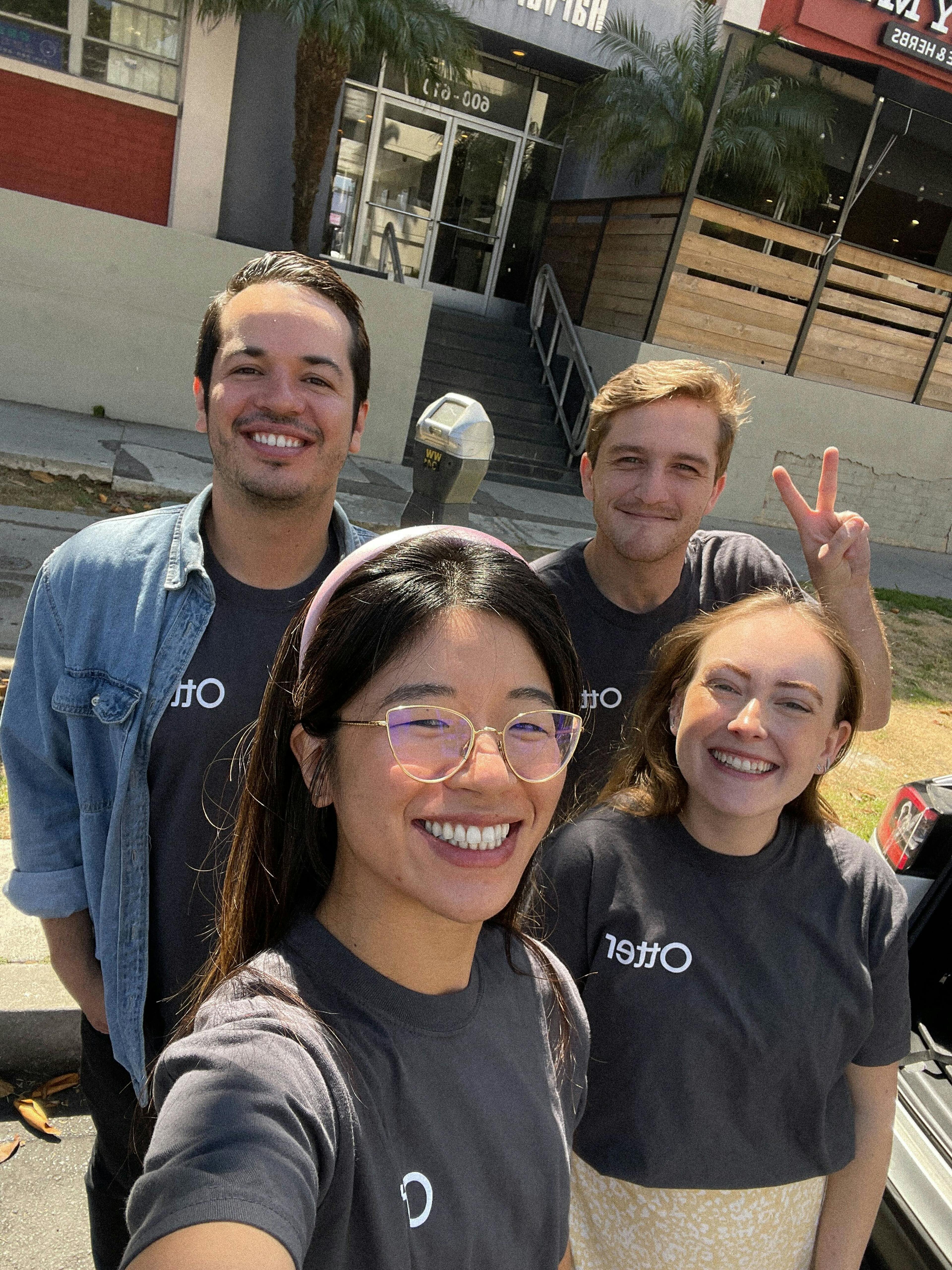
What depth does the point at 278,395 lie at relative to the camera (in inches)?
71.5

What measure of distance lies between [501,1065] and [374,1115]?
0.22 meters

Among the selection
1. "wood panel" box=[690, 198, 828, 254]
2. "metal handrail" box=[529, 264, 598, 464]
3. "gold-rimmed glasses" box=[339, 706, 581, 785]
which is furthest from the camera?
"metal handrail" box=[529, 264, 598, 464]

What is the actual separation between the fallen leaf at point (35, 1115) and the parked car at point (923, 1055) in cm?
206

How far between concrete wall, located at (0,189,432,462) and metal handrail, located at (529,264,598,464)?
8.83 feet

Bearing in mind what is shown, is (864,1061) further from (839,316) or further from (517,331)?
(517,331)

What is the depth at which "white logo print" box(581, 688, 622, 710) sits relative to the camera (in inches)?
86.5

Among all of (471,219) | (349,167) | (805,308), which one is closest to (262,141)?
(349,167)

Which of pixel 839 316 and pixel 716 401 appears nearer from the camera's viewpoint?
pixel 716 401

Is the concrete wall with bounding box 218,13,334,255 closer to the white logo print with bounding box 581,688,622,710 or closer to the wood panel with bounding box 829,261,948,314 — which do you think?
the wood panel with bounding box 829,261,948,314

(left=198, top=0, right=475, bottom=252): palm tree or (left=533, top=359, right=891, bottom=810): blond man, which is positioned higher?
(left=198, top=0, right=475, bottom=252): palm tree

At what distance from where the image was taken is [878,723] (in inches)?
91.4

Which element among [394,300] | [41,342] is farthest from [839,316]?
[41,342]

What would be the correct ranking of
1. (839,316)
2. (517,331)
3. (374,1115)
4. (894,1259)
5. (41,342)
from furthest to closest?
(517,331) < (839,316) < (41,342) < (894,1259) < (374,1115)

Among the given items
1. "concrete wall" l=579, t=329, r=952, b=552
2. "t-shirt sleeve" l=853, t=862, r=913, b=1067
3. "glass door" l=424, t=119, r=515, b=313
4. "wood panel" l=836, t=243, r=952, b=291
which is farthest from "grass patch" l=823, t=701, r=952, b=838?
"glass door" l=424, t=119, r=515, b=313
